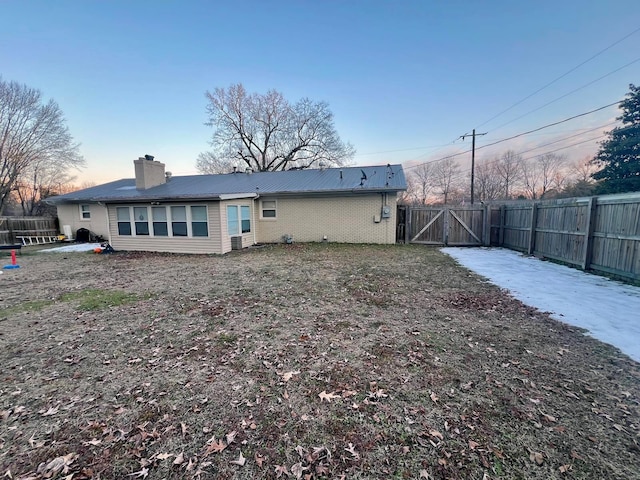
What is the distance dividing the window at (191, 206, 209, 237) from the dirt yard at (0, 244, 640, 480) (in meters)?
5.94

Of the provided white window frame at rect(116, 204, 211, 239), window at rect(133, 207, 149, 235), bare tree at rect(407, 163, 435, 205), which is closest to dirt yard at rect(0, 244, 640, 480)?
→ white window frame at rect(116, 204, 211, 239)

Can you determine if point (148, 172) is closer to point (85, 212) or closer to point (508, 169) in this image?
point (85, 212)

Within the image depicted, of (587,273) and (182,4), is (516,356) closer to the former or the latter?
(587,273)

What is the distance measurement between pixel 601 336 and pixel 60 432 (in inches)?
246

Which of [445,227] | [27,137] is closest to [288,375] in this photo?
[445,227]

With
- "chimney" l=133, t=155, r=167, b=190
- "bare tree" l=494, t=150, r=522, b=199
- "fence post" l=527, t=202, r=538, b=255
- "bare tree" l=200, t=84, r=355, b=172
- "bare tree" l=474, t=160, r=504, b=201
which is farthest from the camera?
"bare tree" l=474, t=160, r=504, b=201

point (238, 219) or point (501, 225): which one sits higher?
point (238, 219)

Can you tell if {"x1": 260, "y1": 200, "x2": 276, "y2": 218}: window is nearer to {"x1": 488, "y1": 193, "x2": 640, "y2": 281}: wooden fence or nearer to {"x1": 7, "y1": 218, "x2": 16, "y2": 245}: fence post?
{"x1": 488, "y1": 193, "x2": 640, "y2": 281}: wooden fence

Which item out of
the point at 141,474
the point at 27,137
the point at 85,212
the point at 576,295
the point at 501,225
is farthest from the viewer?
the point at 27,137

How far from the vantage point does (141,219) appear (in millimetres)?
12062

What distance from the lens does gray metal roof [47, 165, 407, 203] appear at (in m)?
12.6

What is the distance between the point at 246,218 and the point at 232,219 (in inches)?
50.5

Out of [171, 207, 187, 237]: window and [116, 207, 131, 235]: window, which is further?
[116, 207, 131, 235]: window

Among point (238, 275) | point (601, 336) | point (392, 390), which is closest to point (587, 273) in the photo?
point (601, 336)
